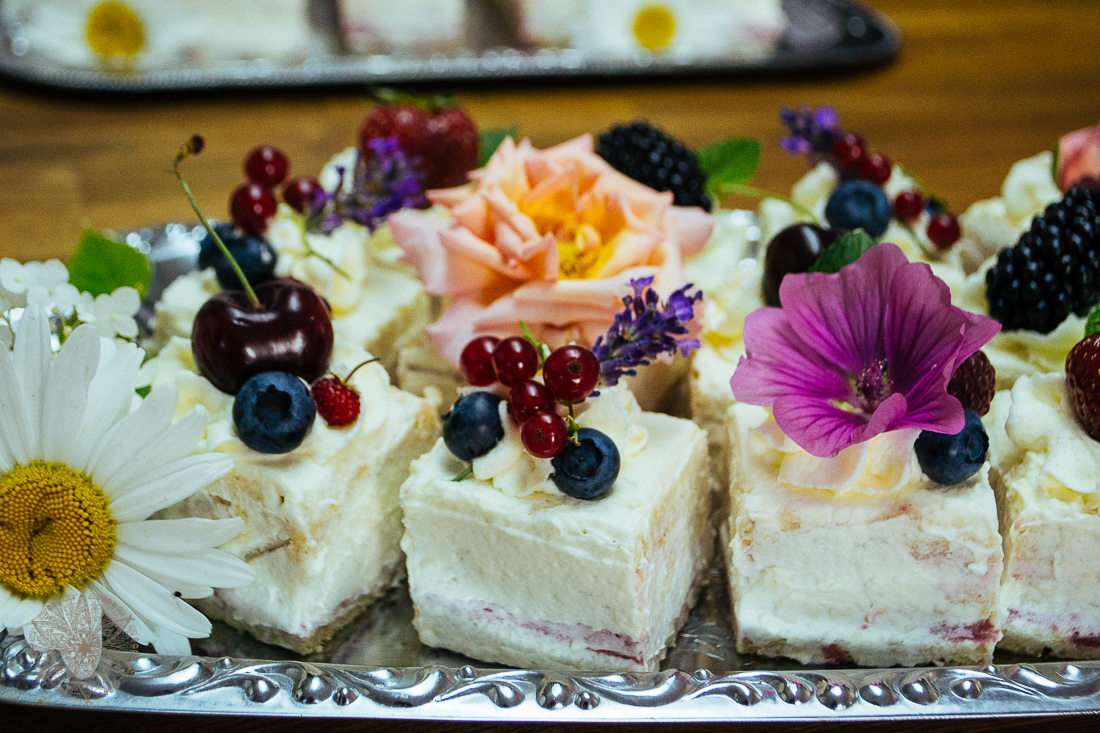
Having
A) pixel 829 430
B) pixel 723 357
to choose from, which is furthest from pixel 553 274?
pixel 829 430

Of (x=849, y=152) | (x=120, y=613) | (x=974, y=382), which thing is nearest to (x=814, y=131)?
(x=849, y=152)

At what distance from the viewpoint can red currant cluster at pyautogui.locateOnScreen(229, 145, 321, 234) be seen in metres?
1.51

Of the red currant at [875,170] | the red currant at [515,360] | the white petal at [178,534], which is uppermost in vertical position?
the red currant at [875,170]

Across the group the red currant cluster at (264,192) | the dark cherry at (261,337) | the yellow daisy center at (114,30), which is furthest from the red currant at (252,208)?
the yellow daisy center at (114,30)

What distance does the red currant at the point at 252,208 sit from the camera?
4.95 ft

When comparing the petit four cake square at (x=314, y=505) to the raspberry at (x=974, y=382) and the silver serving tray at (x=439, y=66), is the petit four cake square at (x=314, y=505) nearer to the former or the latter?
the raspberry at (x=974, y=382)

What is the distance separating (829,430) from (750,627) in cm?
26

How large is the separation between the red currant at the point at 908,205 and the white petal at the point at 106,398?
45.3 inches

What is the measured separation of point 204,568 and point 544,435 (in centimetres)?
38

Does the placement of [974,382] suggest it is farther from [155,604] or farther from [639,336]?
[155,604]

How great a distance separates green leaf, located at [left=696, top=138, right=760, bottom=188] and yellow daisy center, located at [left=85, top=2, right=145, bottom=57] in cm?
182

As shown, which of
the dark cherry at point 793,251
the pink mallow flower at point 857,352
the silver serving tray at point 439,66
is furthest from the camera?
the silver serving tray at point 439,66

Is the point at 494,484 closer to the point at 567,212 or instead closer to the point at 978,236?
the point at 567,212

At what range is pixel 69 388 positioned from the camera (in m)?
1.09
